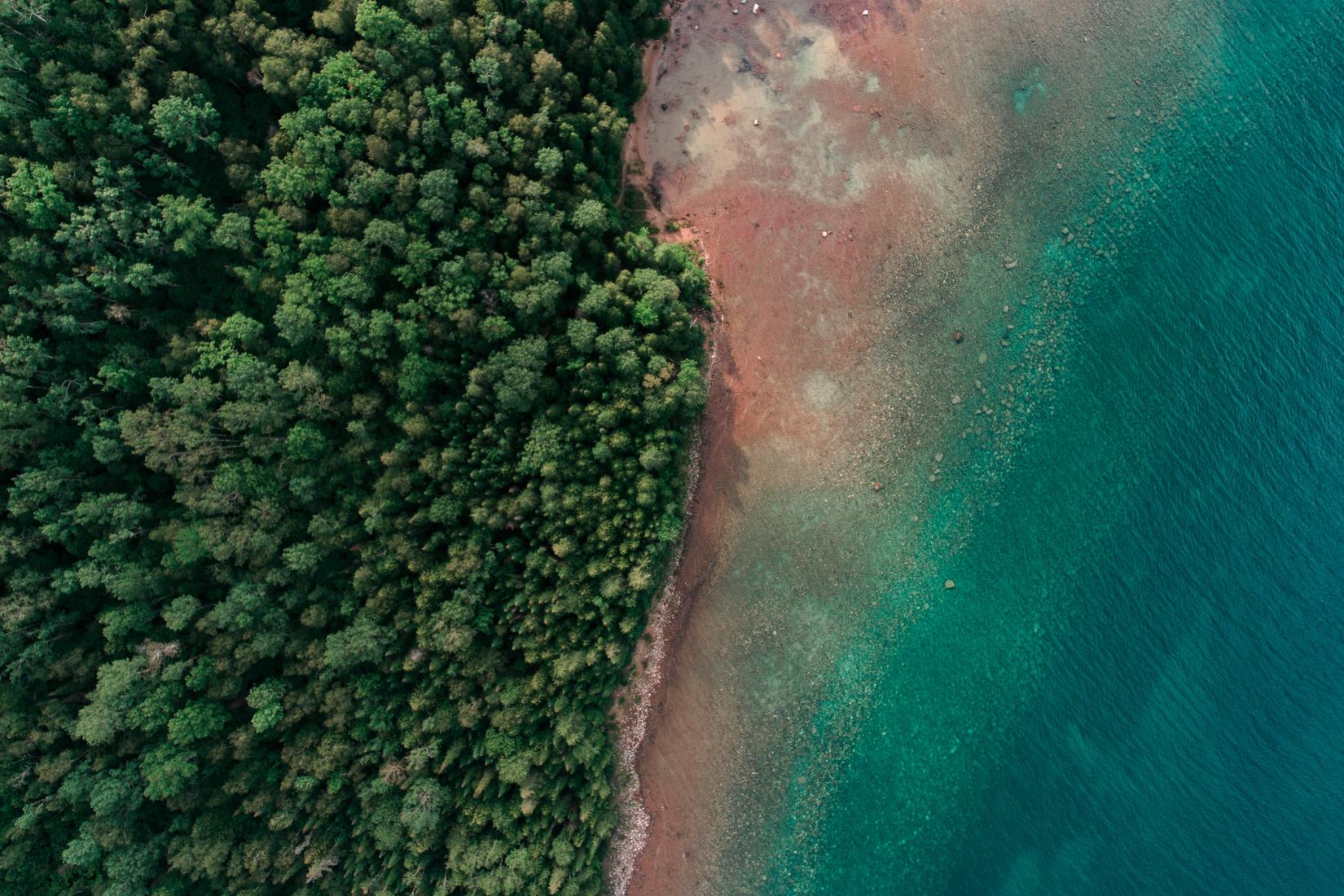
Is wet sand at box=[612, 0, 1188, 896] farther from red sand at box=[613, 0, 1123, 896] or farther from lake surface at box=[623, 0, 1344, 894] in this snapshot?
lake surface at box=[623, 0, 1344, 894]

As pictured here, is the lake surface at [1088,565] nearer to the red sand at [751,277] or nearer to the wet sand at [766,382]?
the wet sand at [766,382]

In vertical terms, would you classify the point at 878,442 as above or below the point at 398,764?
above

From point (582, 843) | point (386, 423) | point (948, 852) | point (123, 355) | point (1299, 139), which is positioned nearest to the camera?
point (123, 355)

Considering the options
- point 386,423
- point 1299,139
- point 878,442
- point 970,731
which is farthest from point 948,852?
point 1299,139

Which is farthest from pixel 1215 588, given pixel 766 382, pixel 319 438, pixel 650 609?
pixel 319 438

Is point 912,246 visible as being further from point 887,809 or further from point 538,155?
point 887,809

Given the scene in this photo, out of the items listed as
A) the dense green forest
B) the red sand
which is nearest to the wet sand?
the red sand
